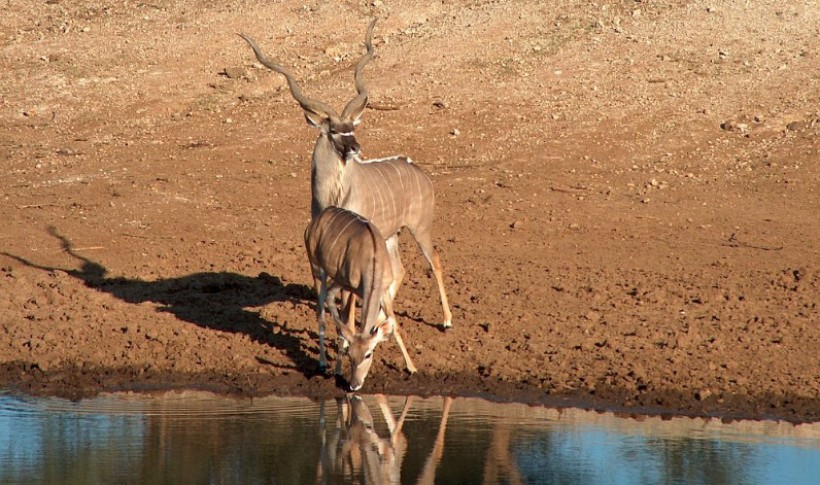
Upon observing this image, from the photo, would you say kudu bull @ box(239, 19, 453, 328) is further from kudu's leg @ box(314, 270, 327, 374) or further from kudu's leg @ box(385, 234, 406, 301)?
kudu's leg @ box(314, 270, 327, 374)

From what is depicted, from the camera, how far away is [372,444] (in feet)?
24.0

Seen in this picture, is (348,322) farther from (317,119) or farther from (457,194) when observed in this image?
(457,194)

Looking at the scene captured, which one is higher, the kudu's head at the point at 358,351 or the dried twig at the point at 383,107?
the dried twig at the point at 383,107

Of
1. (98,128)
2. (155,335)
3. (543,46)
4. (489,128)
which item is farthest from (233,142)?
(155,335)

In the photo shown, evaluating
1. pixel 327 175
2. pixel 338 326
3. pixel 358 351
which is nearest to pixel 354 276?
pixel 338 326

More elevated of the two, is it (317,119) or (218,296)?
(317,119)

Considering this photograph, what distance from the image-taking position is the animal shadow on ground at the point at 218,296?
30.5ft

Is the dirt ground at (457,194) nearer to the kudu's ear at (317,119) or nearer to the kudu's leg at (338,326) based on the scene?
the kudu's leg at (338,326)

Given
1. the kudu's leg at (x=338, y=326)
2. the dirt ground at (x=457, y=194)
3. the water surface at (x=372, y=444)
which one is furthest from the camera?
the dirt ground at (x=457, y=194)

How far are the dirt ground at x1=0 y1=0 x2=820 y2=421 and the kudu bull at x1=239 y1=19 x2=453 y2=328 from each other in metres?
0.57

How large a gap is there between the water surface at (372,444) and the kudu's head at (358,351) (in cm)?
15

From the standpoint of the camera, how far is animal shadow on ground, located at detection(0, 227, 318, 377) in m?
9.30

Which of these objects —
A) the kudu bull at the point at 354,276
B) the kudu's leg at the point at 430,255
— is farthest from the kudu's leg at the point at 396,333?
the kudu's leg at the point at 430,255

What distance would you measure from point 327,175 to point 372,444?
245 centimetres
